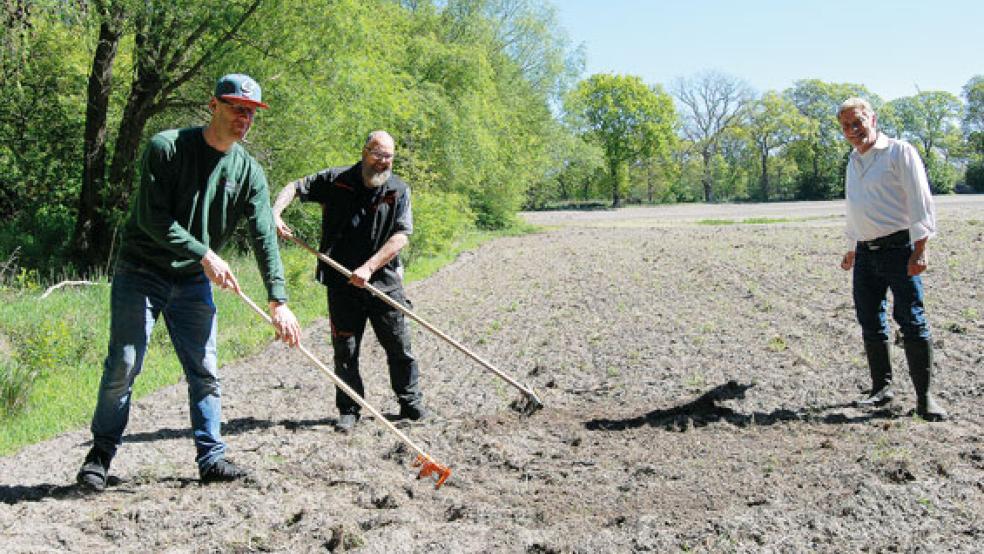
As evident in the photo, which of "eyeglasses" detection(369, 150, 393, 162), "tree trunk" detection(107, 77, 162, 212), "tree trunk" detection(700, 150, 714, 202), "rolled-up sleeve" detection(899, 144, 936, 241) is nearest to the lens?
"rolled-up sleeve" detection(899, 144, 936, 241)

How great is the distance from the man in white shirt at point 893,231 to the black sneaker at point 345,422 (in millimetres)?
3874

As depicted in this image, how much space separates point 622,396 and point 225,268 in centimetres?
373

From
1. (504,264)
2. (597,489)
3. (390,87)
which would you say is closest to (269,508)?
(597,489)

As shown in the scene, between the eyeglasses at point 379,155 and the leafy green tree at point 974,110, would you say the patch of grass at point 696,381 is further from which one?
the leafy green tree at point 974,110

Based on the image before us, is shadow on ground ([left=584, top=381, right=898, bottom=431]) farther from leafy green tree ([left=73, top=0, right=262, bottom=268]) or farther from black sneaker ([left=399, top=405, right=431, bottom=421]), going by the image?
leafy green tree ([left=73, top=0, right=262, bottom=268])

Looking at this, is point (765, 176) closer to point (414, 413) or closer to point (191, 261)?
point (414, 413)

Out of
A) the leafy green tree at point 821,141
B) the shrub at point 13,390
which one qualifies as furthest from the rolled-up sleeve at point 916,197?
the leafy green tree at point 821,141

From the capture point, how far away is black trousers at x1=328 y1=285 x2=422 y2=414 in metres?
6.27

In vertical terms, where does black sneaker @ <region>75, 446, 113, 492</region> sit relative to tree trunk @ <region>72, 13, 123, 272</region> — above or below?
below

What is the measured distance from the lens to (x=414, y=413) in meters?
6.43

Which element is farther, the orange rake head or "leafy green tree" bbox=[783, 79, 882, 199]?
"leafy green tree" bbox=[783, 79, 882, 199]

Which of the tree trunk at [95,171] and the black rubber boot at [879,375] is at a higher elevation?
the tree trunk at [95,171]

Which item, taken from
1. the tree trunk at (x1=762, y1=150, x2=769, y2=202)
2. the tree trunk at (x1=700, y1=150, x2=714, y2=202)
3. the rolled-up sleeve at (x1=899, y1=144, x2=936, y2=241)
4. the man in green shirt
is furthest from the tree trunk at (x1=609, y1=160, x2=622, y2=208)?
the man in green shirt

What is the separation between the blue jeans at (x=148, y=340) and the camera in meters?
4.69
